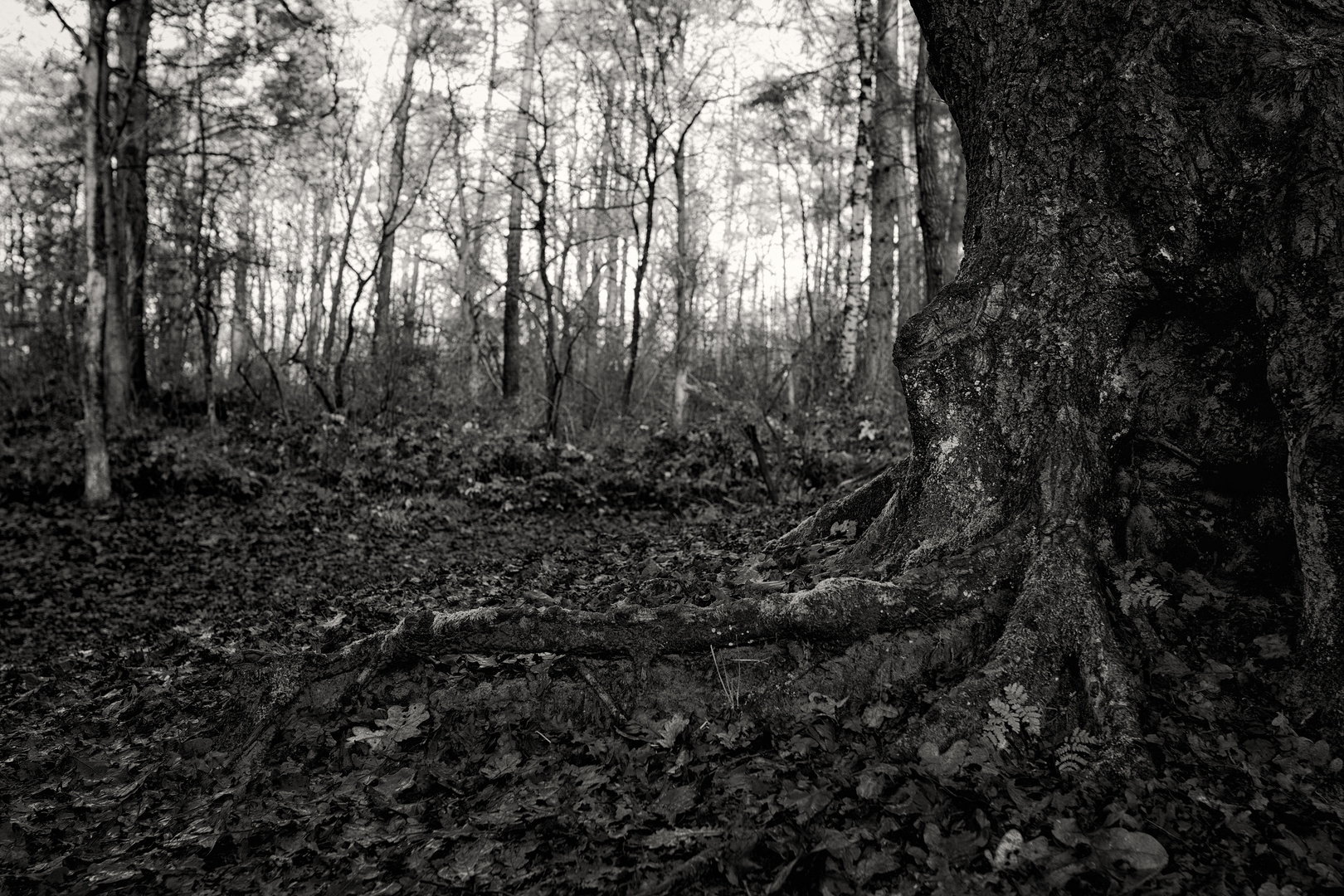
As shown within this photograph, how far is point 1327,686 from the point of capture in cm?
235

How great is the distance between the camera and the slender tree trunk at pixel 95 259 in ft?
27.1

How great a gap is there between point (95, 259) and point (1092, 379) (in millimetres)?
9947

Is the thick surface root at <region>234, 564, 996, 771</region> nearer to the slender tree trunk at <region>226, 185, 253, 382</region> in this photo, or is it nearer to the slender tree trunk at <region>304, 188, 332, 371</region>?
the slender tree trunk at <region>304, 188, 332, 371</region>

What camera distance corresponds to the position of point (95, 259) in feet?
27.5

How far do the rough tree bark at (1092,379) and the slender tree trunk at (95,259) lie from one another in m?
7.08

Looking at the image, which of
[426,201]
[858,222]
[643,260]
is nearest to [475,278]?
[426,201]

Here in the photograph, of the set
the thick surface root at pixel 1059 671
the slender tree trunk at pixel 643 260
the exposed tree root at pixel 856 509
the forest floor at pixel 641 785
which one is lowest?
the forest floor at pixel 641 785

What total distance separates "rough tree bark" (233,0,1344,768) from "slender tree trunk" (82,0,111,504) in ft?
23.2

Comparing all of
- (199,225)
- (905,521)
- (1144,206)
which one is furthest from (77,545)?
(1144,206)

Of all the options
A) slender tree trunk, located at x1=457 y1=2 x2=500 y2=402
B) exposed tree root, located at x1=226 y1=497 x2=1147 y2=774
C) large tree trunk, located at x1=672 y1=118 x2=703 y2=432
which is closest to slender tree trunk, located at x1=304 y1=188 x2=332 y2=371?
slender tree trunk, located at x1=457 y1=2 x2=500 y2=402

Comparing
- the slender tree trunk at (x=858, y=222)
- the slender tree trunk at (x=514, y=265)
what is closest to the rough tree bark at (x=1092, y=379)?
the slender tree trunk at (x=858, y=222)

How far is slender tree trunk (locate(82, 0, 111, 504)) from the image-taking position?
27.1 ft

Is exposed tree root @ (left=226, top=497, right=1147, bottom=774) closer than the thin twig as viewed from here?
Yes

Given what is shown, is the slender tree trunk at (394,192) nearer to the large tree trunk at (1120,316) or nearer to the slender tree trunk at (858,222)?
the slender tree trunk at (858,222)
